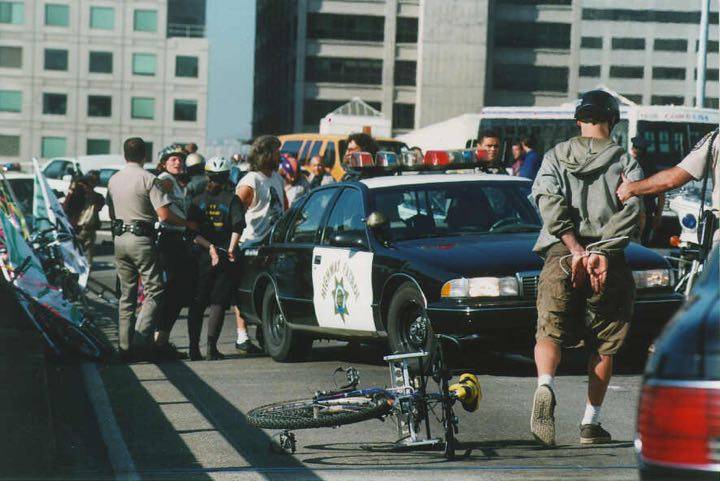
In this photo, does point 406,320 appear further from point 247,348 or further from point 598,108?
point 598,108

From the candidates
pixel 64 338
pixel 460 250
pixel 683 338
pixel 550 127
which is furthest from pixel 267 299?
pixel 550 127

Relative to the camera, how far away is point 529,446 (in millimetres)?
7234

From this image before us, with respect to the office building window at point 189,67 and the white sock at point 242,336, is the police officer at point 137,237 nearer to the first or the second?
the white sock at point 242,336

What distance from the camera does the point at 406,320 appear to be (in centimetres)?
971

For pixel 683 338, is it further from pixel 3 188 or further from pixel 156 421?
pixel 3 188

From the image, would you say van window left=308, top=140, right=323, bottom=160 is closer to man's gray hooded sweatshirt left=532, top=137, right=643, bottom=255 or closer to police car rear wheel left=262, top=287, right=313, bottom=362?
police car rear wheel left=262, top=287, right=313, bottom=362

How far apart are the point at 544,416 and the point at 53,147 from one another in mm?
98572

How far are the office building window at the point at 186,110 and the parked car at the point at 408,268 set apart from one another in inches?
3620

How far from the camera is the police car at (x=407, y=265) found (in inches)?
365

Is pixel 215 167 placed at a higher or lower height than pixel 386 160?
lower

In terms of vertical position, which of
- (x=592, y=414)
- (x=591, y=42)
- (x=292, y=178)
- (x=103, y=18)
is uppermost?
(x=591, y=42)

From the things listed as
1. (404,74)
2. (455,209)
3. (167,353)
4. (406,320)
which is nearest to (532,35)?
(404,74)

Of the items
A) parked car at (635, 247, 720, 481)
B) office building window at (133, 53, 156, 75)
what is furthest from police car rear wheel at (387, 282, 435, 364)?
office building window at (133, 53, 156, 75)

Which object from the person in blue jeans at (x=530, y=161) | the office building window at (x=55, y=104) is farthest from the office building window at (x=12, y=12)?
the person in blue jeans at (x=530, y=161)
